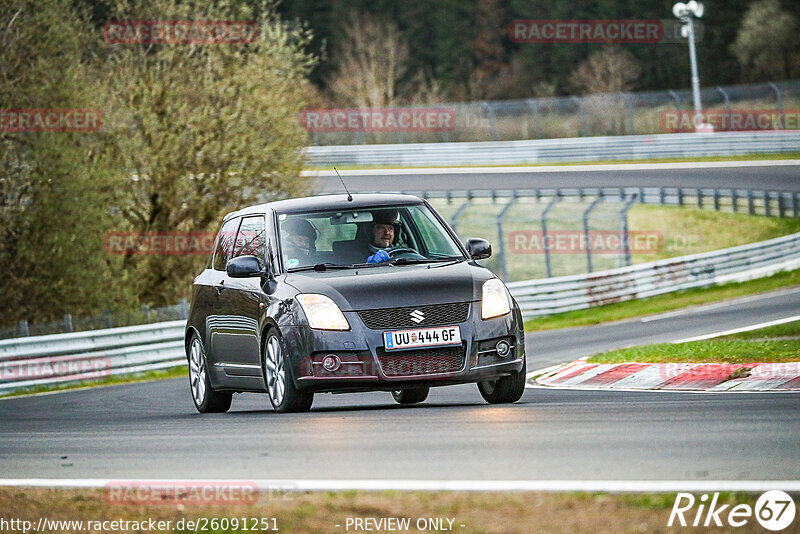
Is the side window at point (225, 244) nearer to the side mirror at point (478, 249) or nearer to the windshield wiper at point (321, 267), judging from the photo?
the windshield wiper at point (321, 267)

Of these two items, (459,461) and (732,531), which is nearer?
(732,531)

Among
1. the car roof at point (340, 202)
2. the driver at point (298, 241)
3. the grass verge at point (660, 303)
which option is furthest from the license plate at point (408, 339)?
the grass verge at point (660, 303)

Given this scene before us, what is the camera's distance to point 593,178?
1983 inches

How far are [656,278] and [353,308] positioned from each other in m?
23.0

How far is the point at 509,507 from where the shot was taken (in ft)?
19.4

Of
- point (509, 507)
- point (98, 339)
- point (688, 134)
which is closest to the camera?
point (509, 507)

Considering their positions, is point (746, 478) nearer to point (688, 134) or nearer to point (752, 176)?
point (752, 176)

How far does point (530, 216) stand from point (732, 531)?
121 ft

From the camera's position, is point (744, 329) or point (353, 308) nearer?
point (353, 308)

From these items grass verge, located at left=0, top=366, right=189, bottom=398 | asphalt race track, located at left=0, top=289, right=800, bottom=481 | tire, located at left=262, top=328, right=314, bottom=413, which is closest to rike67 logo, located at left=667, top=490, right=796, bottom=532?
Result: asphalt race track, located at left=0, top=289, right=800, bottom=481

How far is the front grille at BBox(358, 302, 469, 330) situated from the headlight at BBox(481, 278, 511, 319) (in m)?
0.32

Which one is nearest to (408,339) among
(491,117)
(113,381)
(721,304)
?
(113,381)

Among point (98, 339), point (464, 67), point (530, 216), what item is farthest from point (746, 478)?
point (464, 67)

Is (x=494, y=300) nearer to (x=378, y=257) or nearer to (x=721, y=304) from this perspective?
(x=378, y=257)
